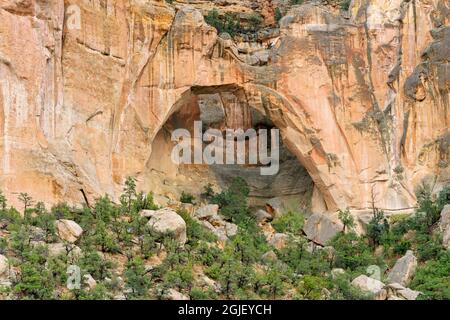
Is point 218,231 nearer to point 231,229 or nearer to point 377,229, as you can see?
point 231,229

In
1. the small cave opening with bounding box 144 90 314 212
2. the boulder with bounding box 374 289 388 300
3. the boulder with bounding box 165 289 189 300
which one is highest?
the small cave opening with bounding box 144 90 314 212

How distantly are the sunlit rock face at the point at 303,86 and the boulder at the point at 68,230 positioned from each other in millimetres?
3384

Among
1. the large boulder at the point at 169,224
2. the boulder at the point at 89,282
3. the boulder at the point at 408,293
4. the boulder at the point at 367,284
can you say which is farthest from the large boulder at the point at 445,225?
the boulder at the point at 89,282

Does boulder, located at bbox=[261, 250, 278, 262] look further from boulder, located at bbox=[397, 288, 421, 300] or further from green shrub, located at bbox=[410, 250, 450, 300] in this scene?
boulder, located at bbox=[397, 288, 421, 300]

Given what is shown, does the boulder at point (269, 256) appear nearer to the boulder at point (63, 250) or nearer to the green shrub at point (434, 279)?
the green shrub at point (434, 279)

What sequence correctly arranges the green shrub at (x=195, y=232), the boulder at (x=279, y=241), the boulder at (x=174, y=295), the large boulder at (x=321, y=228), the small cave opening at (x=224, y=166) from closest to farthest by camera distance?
the boulder at (x=174, y=295) < the green shrub at (x=195, y=232) < the boulder at (x=279, y=241) < the large boulder at (x=321, y=228) < the small cave opening at (x=224, y=166)

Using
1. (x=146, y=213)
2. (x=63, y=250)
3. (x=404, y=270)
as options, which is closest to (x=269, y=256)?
A: (x=146, y=213)

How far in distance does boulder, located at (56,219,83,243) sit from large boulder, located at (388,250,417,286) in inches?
316

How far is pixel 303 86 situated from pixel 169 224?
7.71 meters

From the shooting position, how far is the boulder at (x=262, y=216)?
3354 cm

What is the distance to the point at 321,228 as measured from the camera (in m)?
32.4

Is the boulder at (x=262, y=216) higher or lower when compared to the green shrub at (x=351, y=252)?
higher

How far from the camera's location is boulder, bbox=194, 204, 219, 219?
31.1 meters

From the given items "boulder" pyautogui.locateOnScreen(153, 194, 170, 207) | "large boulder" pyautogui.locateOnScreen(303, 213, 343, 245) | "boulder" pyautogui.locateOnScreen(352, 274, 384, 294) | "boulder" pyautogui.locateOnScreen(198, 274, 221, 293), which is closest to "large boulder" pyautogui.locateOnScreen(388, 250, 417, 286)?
"boulder" pyautogui.locateOnScreen(352, 274, 384, 294)
